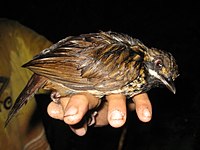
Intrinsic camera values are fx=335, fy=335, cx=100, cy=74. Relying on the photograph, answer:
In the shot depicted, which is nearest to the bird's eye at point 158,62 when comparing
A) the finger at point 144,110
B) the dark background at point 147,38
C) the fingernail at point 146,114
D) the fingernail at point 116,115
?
the finger at point 144,110

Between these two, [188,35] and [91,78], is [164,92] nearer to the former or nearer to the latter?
[188,35]

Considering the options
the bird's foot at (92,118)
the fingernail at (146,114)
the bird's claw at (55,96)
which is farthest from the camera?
the bird's foot at (92,118)

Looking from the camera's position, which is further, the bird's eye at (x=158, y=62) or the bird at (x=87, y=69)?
the bird's eye at (x=158, y=62)

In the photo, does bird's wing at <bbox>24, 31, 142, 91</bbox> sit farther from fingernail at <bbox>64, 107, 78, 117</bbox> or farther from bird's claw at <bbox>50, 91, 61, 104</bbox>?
fingernail at <bbox>64, 107, 78, 117</bbox>

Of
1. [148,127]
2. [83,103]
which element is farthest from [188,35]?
[83,103]

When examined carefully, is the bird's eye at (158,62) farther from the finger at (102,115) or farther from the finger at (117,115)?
the finger at (117,115)

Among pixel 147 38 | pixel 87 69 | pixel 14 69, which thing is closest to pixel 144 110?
pixel 87 69

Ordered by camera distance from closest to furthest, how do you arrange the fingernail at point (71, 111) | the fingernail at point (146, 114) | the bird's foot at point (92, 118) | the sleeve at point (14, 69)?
the fingernail at point (71, 111) < the fingernail at point (146, 114) < the bird's foot at point (92, 118) < the sleeve at point (14, 69)
